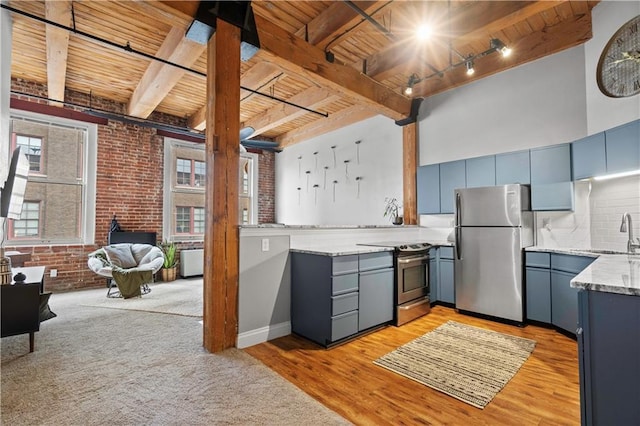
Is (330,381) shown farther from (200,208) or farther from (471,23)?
(200,208)

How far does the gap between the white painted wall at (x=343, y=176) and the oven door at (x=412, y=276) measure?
1.59 m

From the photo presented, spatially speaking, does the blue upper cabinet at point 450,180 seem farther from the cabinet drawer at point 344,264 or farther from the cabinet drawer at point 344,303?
the cabinet drawer at point 344,303

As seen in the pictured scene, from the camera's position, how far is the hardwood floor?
1816mm

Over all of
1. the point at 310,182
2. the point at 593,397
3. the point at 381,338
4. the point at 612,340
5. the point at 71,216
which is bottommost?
the point at 381,338

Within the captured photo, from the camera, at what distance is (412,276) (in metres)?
3.71

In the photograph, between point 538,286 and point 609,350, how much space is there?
8.12 ft

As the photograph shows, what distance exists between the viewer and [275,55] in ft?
10.7

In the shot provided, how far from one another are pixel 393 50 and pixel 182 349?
429 centimetres

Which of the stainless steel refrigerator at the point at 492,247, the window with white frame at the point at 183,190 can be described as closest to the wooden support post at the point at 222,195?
the stainless steel refrigerator at the point at 492,247

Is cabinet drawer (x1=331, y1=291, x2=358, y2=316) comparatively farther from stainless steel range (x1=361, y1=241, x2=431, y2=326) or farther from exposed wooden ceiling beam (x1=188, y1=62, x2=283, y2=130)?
A: exposed wooden ceiling beam (x1=188, y1=62, x2=283, y2=130)

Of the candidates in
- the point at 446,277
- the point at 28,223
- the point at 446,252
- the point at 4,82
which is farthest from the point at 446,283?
the point at 28,223

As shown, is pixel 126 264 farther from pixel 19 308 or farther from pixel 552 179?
pixel 552 179

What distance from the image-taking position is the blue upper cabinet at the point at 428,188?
4.66 m

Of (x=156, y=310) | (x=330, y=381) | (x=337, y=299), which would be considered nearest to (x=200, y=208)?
(x=156, y=310)
